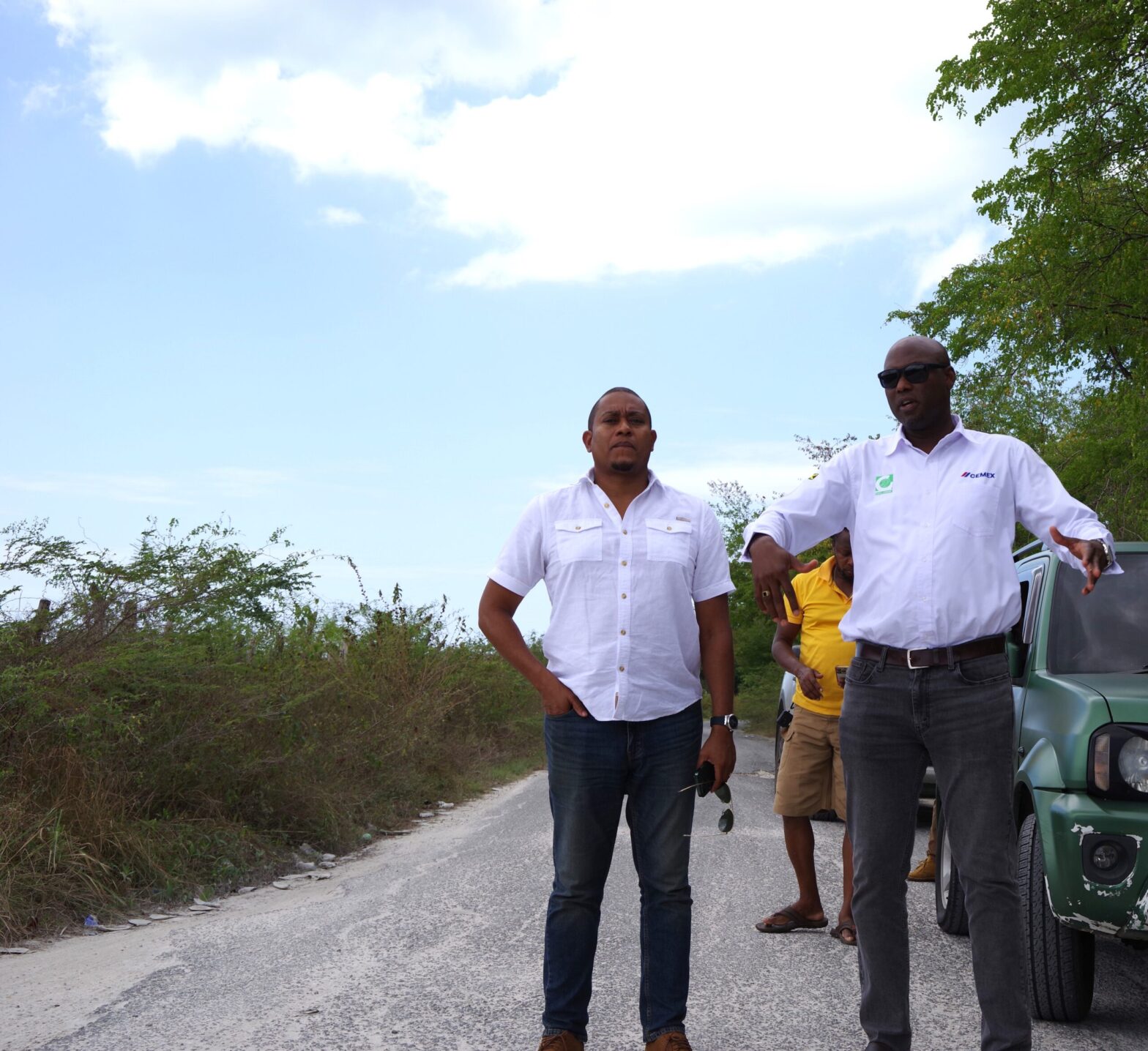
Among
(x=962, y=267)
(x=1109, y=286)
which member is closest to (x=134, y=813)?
(x=1109, y=286)

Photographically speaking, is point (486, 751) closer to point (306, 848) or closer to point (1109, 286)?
point (306, 848)

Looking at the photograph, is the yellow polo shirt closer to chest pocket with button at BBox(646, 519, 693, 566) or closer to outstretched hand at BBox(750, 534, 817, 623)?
chest pocket with button at BBox(646, 519, 693, 566)

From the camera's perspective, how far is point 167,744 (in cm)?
868

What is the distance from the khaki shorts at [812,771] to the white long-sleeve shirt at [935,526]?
7.91 ft

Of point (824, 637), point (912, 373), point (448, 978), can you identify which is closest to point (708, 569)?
point (912, 373)

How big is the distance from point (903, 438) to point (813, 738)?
2610mm

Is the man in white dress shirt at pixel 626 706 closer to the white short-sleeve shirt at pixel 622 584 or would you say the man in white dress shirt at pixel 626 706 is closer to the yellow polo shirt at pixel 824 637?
the white short-sleeve shirt at pixel 622 584

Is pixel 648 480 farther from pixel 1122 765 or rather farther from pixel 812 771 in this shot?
pixel 812 771

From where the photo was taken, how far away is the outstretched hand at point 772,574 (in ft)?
11.8

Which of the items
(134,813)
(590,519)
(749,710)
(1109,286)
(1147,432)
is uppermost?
(1109,286)

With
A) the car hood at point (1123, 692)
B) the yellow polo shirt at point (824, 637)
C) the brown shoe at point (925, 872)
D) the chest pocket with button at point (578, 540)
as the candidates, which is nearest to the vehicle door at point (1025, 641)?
the car hood at point (1123, 692)

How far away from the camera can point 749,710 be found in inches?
1762

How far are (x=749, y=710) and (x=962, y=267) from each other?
20585 mm

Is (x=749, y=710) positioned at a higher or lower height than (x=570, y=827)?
lower
